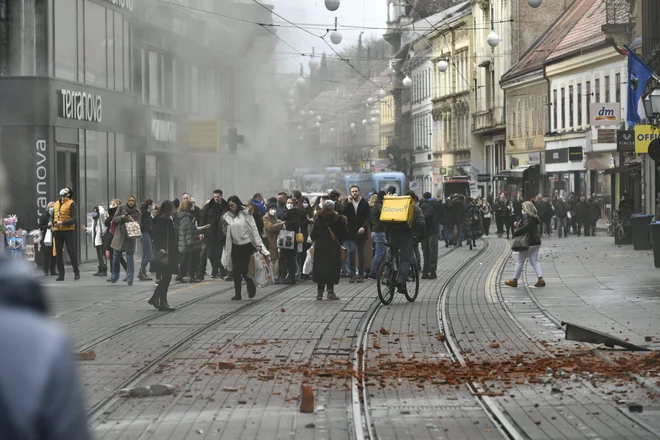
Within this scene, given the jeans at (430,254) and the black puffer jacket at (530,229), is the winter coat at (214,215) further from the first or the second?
the black puffer jacket at (530,229)

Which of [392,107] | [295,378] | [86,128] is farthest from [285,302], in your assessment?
[392,107]

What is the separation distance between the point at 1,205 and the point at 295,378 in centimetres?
805

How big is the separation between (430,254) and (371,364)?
41.9 ft

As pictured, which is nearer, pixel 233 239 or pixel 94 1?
pixel 233 239

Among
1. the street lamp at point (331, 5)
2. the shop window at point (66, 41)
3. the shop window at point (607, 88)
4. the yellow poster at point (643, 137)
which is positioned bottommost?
the yellow poster at point (643, 137)

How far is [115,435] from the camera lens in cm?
752

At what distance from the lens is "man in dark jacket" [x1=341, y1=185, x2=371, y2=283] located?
23.1 meters

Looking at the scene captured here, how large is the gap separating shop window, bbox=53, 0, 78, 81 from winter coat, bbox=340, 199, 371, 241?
1063 centimetres

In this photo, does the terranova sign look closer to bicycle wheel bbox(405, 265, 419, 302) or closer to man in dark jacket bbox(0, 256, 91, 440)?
bicycle wheel bbox(405, 265, 419, 302)

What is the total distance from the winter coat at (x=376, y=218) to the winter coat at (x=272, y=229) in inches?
70.9

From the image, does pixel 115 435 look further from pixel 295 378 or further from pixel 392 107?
pixel 392 107

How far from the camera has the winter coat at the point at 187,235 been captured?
22.7m

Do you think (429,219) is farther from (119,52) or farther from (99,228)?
(119,52)

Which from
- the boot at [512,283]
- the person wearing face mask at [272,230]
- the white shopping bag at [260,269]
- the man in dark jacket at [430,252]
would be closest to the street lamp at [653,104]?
the man in dark jacket at [430,252]
